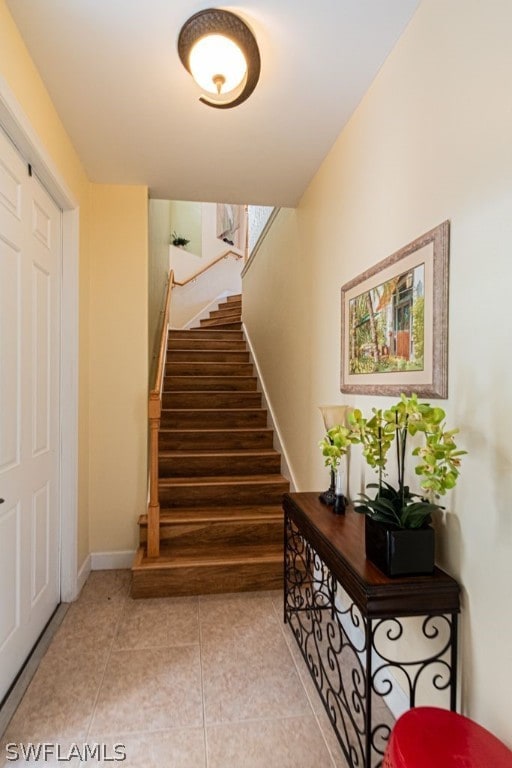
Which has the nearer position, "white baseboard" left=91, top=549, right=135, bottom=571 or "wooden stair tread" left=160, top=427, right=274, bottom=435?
"white baseboard" left=91, top=549, right=135, bottom=571

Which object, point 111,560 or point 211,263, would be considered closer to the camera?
point 111,560

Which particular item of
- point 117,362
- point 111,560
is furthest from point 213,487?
point 117,362

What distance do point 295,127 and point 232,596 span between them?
9.20 feet

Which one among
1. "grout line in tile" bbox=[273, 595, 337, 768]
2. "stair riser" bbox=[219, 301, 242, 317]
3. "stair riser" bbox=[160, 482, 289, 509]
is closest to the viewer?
"grout line in tile" bbox=[273, 595, 337, 768]

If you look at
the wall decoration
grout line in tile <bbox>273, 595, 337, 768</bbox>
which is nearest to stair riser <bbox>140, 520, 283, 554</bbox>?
grout line in tile <bbox>273, 595, 337, 768</bbox>

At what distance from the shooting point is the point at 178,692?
5.62ft

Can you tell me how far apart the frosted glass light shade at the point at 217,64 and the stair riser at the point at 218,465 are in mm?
2548

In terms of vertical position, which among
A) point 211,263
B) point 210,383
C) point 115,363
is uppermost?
point 211,263

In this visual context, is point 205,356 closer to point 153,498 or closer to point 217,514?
point 217,514

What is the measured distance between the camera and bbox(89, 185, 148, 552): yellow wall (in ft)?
9.23

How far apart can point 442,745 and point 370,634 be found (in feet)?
0.95

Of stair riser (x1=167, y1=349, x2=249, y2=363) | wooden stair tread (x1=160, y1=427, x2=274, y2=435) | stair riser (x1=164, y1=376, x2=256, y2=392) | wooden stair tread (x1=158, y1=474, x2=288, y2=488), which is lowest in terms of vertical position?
wooden stair tread (x1=158, y1=474, x2=288, y2=488)

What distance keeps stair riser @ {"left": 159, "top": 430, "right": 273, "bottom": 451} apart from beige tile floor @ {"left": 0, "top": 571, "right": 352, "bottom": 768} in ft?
4.62

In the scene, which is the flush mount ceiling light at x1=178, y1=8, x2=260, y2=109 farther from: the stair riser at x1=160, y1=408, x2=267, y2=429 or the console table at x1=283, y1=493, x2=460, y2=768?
the stair riser at x1=160, y1=408, x2=267, y2=429
